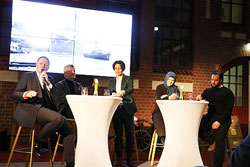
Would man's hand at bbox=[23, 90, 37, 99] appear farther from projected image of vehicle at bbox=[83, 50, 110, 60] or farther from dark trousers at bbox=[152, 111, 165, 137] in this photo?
projected image of vehicle at bbox=[83, 50, 110, 60]

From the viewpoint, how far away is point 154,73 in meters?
6.44

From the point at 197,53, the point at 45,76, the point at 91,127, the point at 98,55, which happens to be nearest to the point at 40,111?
the point at 45,76

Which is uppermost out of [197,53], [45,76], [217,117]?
[197,53]

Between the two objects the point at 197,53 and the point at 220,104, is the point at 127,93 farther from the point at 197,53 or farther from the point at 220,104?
the point at 197,53

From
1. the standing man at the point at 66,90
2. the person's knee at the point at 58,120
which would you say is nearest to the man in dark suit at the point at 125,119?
the standing man at the point at 66,90

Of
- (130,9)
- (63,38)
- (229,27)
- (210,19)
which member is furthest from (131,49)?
(229,27)

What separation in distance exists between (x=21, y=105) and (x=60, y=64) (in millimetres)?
2301

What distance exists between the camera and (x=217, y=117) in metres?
3.87

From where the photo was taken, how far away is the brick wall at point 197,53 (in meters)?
6.32

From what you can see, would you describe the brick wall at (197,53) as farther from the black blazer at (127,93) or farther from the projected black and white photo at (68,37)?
the black blazer at (127,93)

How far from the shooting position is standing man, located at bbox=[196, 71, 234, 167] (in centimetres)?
371

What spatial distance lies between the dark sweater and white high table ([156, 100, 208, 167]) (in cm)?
64

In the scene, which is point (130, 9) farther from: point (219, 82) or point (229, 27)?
point (219, 82)

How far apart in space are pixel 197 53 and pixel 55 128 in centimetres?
449
